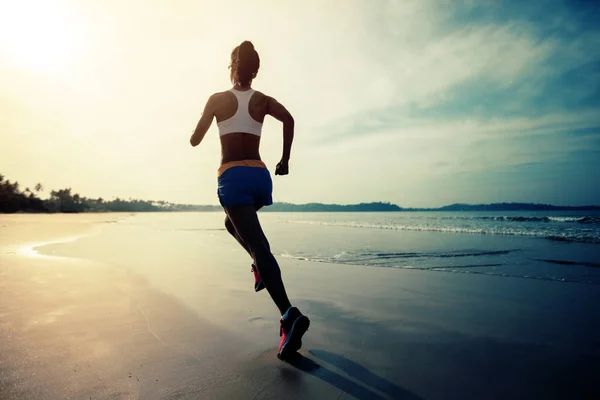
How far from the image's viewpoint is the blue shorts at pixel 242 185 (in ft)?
8.14

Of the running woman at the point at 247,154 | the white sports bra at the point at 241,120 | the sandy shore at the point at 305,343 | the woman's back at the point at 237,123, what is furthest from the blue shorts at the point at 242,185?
the sandy shore at the point at 305,343

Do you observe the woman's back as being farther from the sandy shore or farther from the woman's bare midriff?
the sandy shore

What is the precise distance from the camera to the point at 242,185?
2486 millimetres

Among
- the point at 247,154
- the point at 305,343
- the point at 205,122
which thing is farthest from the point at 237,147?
the point at 305,343

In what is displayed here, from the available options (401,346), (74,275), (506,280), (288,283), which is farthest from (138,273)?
(506,280)

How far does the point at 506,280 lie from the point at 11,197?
103 meters

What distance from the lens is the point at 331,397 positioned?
178cm

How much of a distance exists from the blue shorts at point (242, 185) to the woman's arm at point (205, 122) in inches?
14.8

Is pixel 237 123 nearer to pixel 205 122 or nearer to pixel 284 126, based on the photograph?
pixel 205 122

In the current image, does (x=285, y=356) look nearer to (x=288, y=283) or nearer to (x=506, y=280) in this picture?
(x=288, y=283)

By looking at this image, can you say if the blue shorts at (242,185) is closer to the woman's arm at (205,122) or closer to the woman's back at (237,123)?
the woman's back at (237,123)

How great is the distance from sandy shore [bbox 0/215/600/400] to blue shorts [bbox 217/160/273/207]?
44.0 inches

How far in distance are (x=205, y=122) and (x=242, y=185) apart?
617 millimetres

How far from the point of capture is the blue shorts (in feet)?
8.14
